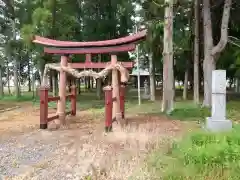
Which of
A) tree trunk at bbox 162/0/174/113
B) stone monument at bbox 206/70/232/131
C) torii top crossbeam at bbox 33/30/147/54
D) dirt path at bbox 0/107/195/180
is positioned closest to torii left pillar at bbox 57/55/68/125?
→ torii top crossbeam at bbox 33/30/147/54

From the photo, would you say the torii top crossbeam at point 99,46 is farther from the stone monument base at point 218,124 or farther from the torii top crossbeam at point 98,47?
the stone monument base at point 218,124

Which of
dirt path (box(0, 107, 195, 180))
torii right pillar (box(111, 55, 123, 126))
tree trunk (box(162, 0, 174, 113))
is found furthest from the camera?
tree trunk (box(162, 0, 174, 113))

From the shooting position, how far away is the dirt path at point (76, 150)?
189 inches

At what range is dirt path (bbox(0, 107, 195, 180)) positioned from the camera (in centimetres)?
481

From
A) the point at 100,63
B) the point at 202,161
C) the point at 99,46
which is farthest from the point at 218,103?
the point at 99,46

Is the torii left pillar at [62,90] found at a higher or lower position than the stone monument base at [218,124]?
higher

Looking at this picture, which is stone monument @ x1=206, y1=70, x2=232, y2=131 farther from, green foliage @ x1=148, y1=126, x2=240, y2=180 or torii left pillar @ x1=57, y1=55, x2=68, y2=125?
torii left pillar @ x1=57, y1=55, x2=68, y2=125

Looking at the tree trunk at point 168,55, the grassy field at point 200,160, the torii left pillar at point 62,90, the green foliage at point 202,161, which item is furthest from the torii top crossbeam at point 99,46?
the green foliage at point 202,161

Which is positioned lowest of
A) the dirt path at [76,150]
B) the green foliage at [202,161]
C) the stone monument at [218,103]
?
the dirt path at [76,150]

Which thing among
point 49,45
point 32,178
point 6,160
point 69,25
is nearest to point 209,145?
point 32,178

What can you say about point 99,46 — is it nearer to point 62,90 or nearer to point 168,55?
point 62,90

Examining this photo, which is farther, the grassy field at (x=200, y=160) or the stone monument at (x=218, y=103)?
the stone monument at (x=218, y=103)

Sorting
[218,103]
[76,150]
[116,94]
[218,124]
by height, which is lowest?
[76,150]

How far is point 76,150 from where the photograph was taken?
6.31 metres
